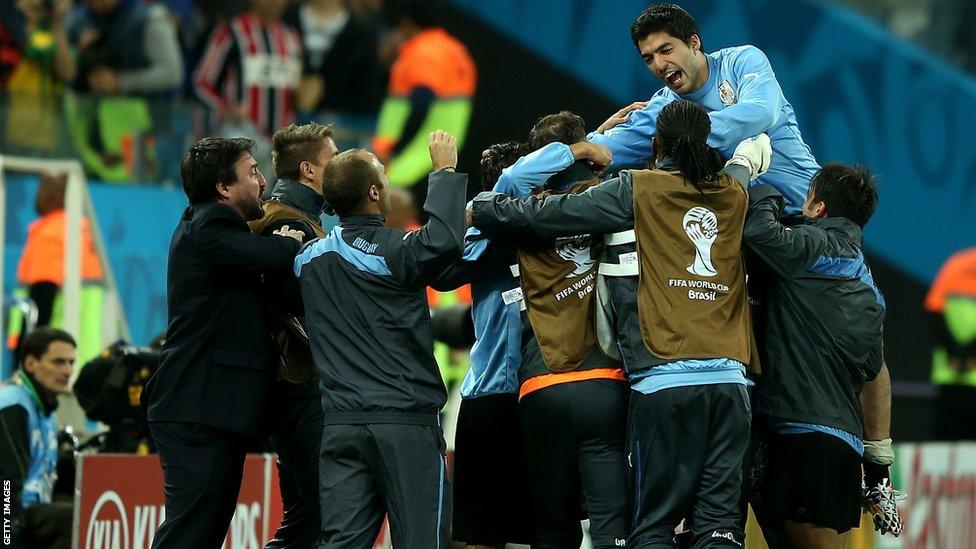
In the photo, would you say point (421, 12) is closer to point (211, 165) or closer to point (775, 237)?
point (211, 165)

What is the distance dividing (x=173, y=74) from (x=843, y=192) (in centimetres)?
745

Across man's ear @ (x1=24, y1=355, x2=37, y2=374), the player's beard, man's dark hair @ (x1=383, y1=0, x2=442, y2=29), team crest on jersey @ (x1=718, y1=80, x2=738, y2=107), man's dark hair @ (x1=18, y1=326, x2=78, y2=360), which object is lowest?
man's ear @ (x1=24, y1=355, x2=37, y2=374)

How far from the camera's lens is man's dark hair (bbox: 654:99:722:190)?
5.72 metres

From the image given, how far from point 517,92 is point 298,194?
7.77 meters

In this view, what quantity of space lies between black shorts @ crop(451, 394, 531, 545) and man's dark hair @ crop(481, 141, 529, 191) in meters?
0.91

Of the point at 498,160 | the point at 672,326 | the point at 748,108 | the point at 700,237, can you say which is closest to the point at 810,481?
the point at 672,326

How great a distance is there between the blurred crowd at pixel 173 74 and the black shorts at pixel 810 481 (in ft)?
21.4

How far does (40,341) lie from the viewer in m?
8.16

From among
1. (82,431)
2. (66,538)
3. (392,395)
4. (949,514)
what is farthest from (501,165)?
(949,514)

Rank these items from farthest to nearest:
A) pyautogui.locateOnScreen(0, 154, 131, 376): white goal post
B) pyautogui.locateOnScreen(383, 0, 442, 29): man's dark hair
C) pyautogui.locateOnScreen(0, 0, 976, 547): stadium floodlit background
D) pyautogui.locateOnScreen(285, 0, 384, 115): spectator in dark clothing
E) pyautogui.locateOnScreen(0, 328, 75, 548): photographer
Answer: pyautogui.locateOnScreen(285, 0, 384, 115): spectator in dark clothing < pyautogui.locateOnScreen(383, 0, 442, 29): man's dark hair < pyautogui.locateOnScreen(0, 0, 976, 547): stadium floodlit background < pyautogui.locateOnScreen(0, 154, 131, 376): white goal post < pyautogui.locateOnScreen(0, 328, 75, 548): photographer

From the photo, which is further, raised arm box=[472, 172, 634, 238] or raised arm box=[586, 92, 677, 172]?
raised arm box=[586, 92, 677, 172]

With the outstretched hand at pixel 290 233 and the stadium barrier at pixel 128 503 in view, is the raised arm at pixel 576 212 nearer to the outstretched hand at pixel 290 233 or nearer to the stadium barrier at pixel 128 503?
the outstretched hand at pixel 290 233

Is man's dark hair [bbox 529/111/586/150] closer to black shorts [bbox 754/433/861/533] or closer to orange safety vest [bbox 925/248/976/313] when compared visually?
black shorts [bbox 754/433/861/533]

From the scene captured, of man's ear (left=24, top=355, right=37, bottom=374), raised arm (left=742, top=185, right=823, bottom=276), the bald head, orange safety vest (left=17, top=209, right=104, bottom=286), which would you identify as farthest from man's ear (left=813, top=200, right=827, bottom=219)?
orange safety vest (left=17, top=209, right=104, bottom=286)
